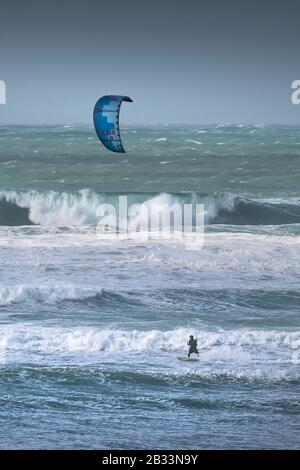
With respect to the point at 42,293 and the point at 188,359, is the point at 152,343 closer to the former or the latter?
the point at 188,359

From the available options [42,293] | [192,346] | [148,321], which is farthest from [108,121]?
[192,346]

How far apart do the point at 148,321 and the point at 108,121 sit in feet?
18.4

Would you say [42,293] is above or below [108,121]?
below

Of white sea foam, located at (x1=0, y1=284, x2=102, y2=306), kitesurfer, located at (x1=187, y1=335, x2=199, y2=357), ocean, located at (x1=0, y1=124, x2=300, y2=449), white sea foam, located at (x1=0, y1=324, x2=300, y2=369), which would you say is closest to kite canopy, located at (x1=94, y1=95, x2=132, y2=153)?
ocean, located at (x1=0, y1=124, x2=300, y2=449)

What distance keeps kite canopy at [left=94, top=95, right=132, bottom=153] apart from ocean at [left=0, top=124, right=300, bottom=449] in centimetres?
232

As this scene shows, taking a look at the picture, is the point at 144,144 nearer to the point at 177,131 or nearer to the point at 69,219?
the point at 177,131

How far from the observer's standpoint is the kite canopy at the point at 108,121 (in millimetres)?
18547

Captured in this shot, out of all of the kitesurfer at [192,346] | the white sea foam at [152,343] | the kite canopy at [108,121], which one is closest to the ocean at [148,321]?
the white sea foam at [152,343]

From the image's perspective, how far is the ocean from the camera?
10562mm

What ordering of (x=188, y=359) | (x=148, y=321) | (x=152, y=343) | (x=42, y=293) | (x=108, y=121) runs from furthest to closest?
(x=108, y=121), (x=42, y=293), (x=148, y=321), (x=152, y=343), (x=188, y=359)

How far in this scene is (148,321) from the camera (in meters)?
14.9

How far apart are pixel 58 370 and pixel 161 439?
233cm

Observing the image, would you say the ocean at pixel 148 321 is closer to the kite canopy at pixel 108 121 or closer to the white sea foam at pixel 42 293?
the white sea foam at pixel 42 293

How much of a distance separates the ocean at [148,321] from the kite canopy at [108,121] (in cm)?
232
